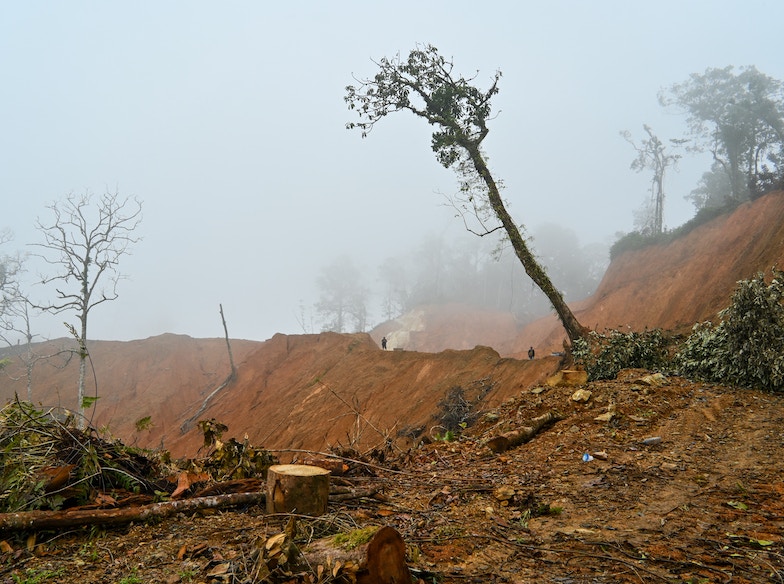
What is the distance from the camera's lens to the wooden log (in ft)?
8.27

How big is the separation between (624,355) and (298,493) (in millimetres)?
8864

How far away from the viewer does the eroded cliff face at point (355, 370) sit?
16234 millimetres

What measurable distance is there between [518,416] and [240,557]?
6.02 metres

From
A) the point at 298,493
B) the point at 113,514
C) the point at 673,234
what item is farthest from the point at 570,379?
the point at 673,234

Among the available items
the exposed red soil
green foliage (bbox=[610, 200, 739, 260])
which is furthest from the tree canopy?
the exposed red soil

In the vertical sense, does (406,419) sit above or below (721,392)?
below

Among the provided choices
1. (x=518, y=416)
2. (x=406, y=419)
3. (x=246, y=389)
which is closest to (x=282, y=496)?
(x=518, y=416)

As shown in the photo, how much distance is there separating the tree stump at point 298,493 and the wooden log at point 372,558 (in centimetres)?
112

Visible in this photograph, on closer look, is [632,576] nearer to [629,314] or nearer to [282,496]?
[282,496]

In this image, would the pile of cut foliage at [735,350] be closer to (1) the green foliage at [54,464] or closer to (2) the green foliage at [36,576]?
(1) the green foliage at [54,464]

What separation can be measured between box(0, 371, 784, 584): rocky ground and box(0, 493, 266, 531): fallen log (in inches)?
3.1

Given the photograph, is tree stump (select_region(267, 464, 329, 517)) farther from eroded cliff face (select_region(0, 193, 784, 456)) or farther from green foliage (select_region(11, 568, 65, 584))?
eroded cliff face (select_region(0, 193, 784, 456))

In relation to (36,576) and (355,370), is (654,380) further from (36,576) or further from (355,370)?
(355,370)

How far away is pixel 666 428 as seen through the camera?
21.9ft
